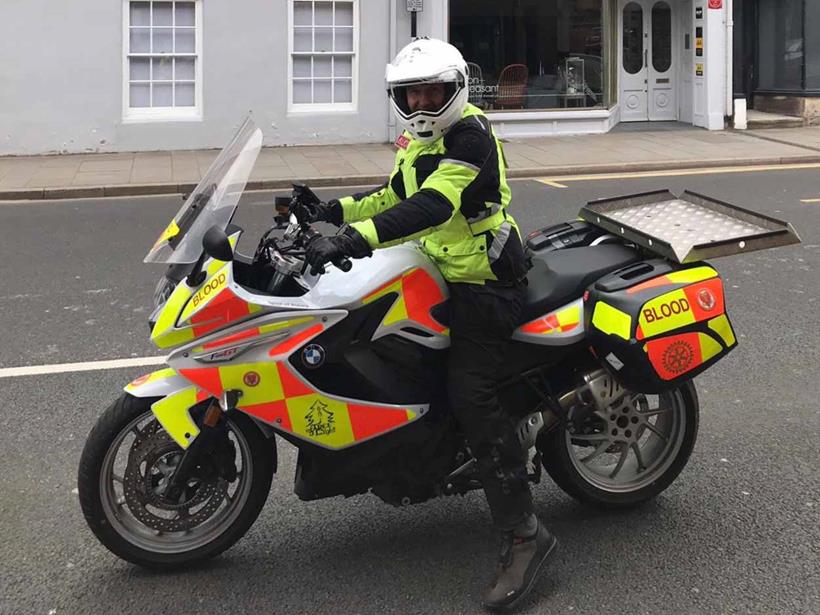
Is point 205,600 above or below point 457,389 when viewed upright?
below

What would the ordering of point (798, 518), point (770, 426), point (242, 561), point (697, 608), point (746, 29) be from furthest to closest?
point (746, 29) → point (770, 426) → point (798, 518) → point (242, 561) → point (697, 608)

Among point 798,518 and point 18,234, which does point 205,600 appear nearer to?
point 798,518

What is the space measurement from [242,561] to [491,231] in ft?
4.85

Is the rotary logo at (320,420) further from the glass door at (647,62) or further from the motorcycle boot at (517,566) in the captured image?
the glass door at (647,62)

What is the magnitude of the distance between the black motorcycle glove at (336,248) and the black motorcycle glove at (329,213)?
1.65 feet

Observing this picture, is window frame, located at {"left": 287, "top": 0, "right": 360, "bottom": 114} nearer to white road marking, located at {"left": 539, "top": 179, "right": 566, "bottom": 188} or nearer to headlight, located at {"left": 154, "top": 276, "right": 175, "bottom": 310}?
white road marking, located at {"left": 539, "top": 179, "right": 566, "bottom": 188}

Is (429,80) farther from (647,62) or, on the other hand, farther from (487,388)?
(647,62)

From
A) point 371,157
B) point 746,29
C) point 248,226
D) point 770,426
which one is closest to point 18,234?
point 248,226

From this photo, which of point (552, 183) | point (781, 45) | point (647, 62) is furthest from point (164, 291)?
point (781, 45)

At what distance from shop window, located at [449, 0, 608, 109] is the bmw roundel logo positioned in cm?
1439

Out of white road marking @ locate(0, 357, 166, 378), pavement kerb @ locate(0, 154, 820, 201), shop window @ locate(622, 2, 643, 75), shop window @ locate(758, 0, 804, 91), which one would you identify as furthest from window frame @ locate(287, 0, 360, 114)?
white road marking @ locate(0, 357, 166, 378)

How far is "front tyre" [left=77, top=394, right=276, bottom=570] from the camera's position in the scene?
2797 millimetres

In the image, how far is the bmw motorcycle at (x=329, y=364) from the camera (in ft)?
8.88

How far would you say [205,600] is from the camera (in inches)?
111
